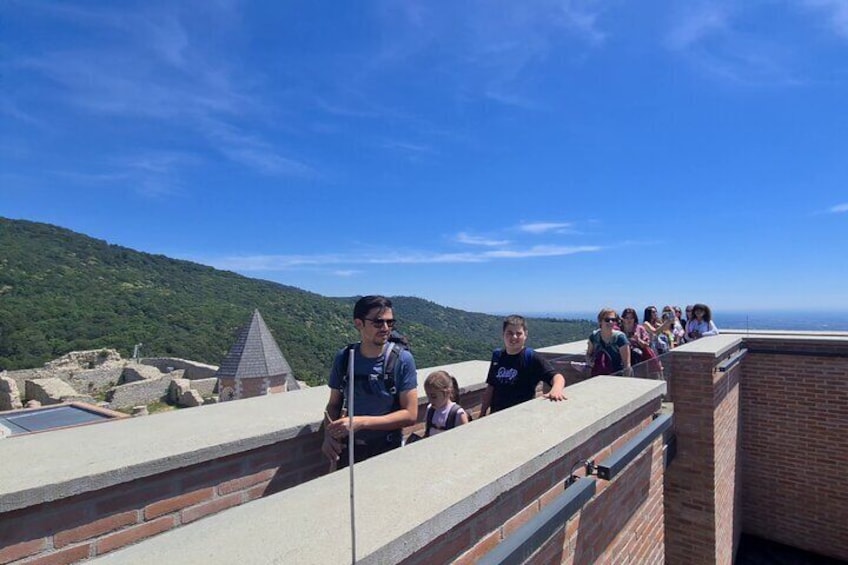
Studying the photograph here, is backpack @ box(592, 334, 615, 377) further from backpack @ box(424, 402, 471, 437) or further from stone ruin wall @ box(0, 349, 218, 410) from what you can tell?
stone ruin wall @ box(0, 349, 218, 410)

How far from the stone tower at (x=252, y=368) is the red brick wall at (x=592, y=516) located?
14.5m

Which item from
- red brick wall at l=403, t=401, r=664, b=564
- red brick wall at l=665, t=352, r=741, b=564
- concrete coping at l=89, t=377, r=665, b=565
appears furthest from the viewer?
red brick wall at l=665, t=352, r=741, b=564

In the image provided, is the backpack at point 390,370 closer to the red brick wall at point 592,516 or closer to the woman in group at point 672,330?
the red brick wall at point 592,516

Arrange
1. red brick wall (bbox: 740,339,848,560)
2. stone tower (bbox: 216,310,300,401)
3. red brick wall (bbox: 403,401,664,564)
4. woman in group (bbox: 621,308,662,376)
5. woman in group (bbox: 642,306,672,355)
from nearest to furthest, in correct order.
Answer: red brick wall (bbox: 403,401,664,564), woman in group (bbox: 621,308,662,376), woman in group (bbox: 642,306,672,355), red brick wall (bbox: 740,339,848,560), stone tower (bbox: 216,310,300,401)

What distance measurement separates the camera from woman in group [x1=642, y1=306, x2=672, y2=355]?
7832mm

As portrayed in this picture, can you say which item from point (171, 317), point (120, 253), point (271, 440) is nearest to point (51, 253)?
point (120, 253)

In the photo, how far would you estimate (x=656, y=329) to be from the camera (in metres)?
8.46

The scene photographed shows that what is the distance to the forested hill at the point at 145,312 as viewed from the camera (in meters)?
44.8

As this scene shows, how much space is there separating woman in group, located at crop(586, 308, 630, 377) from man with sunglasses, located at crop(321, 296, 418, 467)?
10.4 feet

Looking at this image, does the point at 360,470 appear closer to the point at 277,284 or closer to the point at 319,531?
the point at 319,531

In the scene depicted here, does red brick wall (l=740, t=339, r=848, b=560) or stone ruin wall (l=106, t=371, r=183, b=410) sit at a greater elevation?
red brick wall (l=740, t=339, r=848, b=560)

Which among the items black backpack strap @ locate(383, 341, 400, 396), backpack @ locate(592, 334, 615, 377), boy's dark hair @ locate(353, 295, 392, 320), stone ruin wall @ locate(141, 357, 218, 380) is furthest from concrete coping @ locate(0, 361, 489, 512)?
stone ruin wall @ locate(141, 357, 218, 380)

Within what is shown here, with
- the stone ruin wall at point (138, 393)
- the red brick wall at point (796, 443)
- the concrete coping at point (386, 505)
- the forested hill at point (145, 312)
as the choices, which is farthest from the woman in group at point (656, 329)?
the forested hill at point (145, 312)

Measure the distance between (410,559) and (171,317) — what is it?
63.8 metres
